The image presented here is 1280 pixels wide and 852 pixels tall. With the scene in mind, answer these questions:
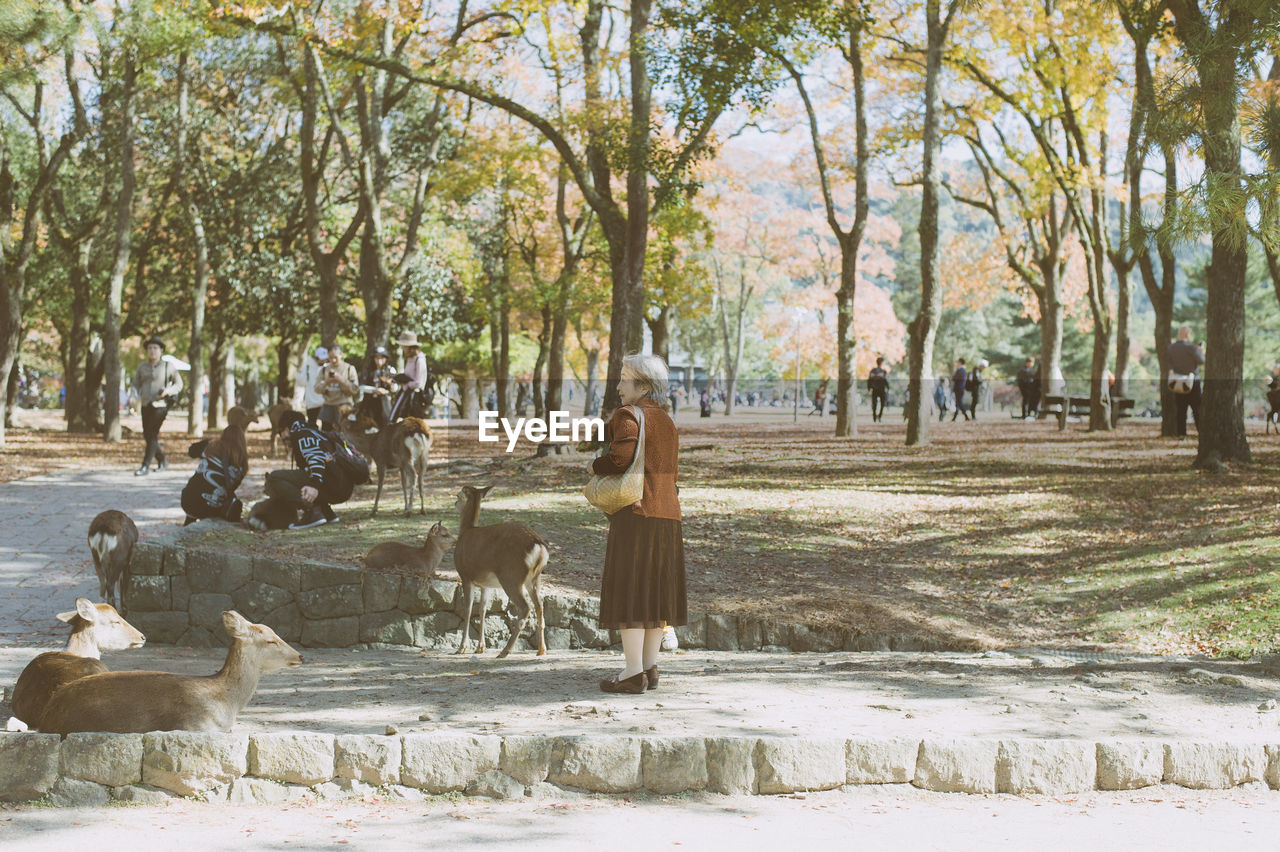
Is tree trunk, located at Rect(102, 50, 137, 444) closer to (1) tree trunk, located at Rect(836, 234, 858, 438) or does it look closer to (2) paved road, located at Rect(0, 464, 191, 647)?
(2) paved road, located at Rect(0, 464, 191, 647)

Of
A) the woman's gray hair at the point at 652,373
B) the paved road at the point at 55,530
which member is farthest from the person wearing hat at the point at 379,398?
the woman's gray hair at the point at 652,373

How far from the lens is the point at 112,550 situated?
30.4 ft

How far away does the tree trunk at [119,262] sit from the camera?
2700 cm

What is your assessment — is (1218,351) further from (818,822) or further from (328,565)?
(818,822)

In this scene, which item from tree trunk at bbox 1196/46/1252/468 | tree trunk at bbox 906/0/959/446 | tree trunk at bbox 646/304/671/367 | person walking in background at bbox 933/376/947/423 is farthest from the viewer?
person walking in background at bbox 933/376/947/423

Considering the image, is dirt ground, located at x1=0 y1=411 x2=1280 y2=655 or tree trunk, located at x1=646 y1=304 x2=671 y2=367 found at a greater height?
tree trunk, located at x1=646 y1=304 x2=671 y2=367

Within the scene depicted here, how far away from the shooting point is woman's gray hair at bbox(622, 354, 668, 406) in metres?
6.87

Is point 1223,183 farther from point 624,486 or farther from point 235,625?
point 235,625

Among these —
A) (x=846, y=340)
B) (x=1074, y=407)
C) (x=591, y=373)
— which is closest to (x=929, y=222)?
(x=846, y=340)

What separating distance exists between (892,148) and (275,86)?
49.7ft

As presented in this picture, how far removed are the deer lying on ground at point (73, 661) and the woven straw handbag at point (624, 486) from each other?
2.62 metres

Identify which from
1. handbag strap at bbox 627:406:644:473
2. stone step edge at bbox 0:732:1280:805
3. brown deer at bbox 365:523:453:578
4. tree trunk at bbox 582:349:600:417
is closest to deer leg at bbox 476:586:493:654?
brown deer at bbox 365:523:453:578

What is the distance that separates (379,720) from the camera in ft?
20.0

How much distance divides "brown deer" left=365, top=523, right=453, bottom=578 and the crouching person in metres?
2.53
